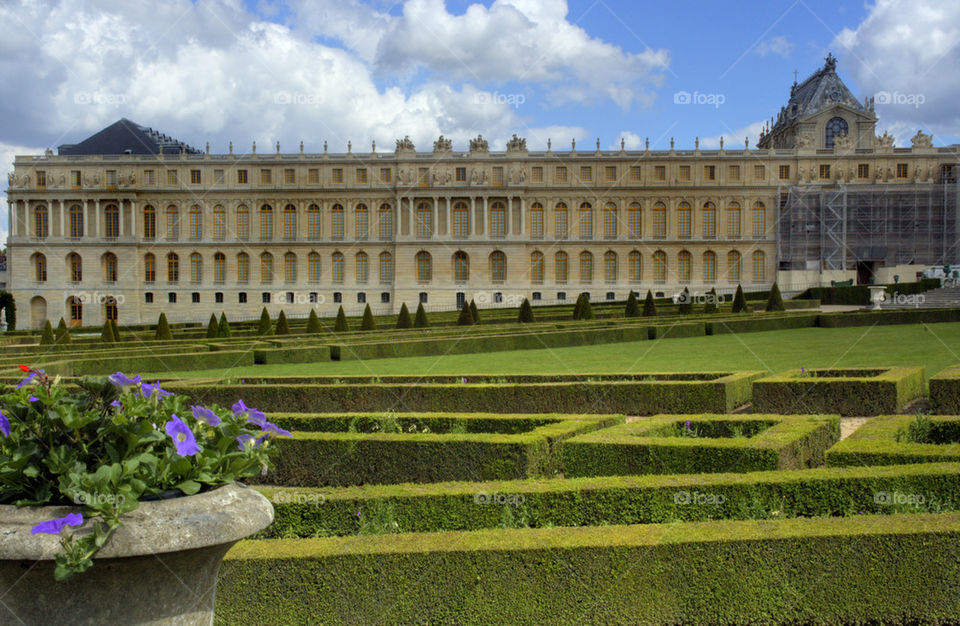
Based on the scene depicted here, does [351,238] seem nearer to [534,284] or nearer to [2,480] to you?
[534,284]

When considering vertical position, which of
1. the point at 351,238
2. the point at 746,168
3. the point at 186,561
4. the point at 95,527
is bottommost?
the point at 186,561

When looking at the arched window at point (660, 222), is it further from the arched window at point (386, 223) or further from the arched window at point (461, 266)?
the arched window at point (386, 223)

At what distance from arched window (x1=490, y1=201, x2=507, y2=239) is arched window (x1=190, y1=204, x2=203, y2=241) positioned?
1719cm

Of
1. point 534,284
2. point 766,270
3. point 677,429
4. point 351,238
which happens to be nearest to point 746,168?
point 766,270

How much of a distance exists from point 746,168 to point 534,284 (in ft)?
45.2

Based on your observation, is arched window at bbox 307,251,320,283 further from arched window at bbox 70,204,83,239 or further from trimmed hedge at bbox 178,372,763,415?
trimmed hedge at bbox 178,372,763,415

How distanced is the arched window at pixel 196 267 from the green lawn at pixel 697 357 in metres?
34.4

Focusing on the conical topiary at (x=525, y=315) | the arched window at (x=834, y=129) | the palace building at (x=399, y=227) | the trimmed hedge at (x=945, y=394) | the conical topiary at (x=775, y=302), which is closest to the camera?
the trimmed hedge at (x=945, y=394)

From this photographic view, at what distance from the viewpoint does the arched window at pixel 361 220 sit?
163 feet

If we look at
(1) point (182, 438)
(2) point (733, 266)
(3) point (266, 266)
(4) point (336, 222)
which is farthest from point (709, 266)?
(1) point (182, 438)

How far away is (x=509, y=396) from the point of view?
10.5 m

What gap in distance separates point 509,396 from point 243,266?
4240cm

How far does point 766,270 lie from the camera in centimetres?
4894

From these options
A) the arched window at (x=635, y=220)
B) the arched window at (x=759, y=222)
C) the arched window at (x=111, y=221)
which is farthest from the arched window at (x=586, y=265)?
the arched window at (x=111, y=221)
